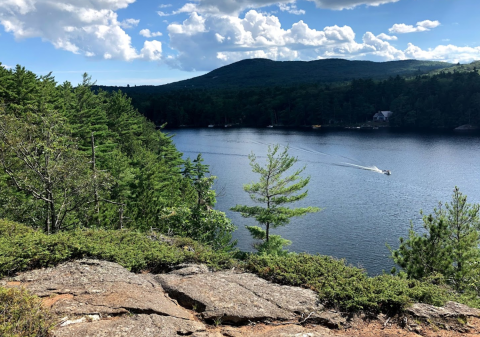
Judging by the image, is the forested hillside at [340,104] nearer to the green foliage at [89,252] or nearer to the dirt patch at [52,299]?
the green foliage at [89,252]

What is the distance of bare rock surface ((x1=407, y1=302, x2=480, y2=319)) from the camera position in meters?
7.85

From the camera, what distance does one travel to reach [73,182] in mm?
15219

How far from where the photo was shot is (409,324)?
7.61 meters

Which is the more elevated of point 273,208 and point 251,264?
point 251,264

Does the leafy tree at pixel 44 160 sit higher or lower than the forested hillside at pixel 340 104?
lower

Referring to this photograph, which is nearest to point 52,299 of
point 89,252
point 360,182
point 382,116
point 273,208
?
point 89,252

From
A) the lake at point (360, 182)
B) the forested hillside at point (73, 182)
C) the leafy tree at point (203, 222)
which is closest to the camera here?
the forested hillside at point (73, 182)

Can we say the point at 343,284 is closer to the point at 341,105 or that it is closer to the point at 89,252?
the point at 89,252

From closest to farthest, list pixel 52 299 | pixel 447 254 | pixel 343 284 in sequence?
pixel 52 299, pixel 343 284, pixel 447 254

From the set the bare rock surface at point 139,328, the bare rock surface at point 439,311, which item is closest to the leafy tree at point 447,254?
the bare rock surface at point 439,311

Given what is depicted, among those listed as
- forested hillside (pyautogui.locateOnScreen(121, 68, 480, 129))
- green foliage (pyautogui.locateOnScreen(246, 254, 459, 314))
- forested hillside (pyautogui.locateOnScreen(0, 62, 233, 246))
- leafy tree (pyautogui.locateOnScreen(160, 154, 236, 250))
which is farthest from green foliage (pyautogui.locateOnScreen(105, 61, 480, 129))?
green foliage (pyautogui.locateOnScreen(246, 254, 459, 314))

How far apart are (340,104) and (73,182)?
393 feet

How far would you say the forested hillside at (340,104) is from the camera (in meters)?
109

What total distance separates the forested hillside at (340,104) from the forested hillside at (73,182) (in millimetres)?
91510
